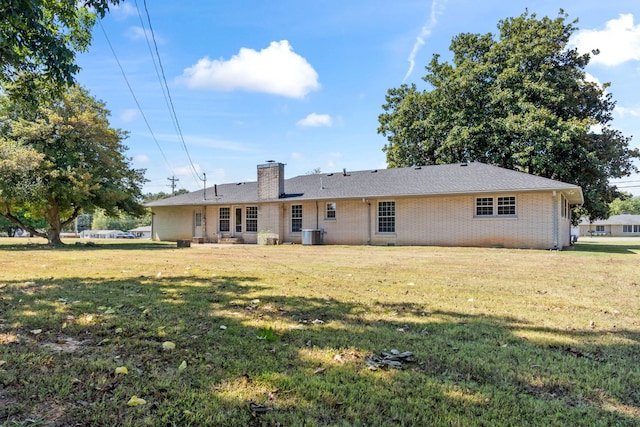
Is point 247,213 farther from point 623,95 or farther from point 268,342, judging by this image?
point 623,95

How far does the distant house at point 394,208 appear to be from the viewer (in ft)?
59.6

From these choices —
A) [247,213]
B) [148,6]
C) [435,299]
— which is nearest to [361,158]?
[247,213]

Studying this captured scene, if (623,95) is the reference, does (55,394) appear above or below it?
below

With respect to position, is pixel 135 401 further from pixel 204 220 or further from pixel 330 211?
pixel 204 220

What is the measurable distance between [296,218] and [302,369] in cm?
2080

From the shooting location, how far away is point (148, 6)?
12.0 meters

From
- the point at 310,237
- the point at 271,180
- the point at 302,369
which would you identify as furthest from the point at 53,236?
the point at 302,369

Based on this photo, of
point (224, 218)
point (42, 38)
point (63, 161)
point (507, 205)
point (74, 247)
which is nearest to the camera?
point (42, 38)

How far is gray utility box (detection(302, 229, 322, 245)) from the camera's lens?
852 inches

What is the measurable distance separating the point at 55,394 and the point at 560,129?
2711 cm

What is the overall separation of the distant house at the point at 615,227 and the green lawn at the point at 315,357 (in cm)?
7692

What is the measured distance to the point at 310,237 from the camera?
21703mm

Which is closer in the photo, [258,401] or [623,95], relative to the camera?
[258,401]

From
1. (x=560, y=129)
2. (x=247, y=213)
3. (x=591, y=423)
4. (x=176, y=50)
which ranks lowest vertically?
(x=591, y=423)
